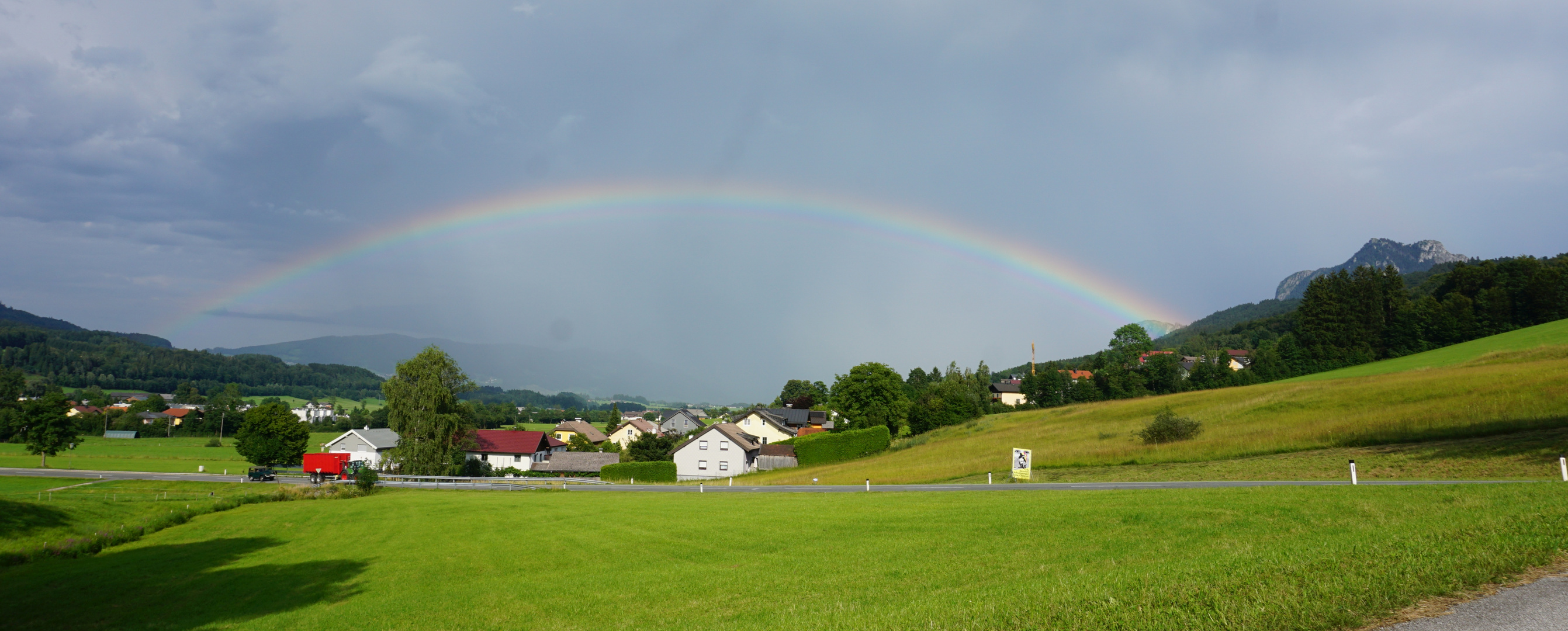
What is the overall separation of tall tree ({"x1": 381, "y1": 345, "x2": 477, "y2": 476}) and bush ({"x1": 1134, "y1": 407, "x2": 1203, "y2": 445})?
64963 millimetres

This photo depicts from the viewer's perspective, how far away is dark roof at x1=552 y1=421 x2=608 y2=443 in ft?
481

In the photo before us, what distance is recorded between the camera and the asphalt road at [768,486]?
27.3 meters

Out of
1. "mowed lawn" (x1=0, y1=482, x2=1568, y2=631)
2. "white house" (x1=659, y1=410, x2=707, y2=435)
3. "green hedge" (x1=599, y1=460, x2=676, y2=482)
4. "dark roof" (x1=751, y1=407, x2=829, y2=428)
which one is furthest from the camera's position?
"white house" (x1=659, y1=410, x2=707, y2=435)

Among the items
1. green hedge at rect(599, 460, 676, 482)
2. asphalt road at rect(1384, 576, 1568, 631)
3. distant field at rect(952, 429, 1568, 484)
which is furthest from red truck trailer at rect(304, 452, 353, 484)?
asphalt road at rect(1384, 576, 1568, 631)

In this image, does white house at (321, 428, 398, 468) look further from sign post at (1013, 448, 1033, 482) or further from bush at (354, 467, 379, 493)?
sign post at (1013, 448, 1033, 482)

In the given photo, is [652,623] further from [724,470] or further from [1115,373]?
[1115,373]

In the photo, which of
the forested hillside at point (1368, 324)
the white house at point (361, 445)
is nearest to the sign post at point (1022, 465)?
the white house at point (361, 445)

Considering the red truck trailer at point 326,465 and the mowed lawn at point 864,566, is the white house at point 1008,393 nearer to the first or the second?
the red truck trailer at point 326,465

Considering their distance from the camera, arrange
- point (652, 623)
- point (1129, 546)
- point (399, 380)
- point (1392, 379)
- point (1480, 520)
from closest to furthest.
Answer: point (1480, 520), point (652, 623), point (1129, 546), point (1392, 379), point (399, 380)

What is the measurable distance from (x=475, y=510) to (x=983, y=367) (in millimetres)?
130558

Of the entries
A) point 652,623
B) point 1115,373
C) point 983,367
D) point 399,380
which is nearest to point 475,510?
point 652,623

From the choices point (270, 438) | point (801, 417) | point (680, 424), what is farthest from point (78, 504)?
point (680, 424)

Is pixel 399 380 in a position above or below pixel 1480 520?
above

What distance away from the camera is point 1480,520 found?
12.0 m
